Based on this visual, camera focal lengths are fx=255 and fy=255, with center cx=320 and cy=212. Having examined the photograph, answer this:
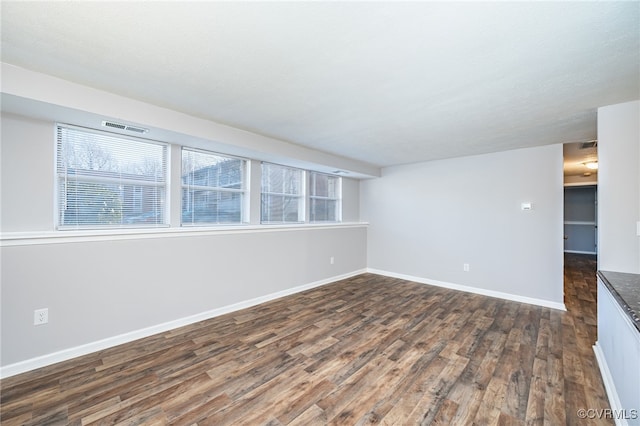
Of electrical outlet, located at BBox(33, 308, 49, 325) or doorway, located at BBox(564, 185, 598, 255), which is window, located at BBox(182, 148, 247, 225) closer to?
electrical outlet, located at BBox(33, 308, 49, 325)

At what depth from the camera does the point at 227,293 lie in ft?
11.4

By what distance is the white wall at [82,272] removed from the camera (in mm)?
2174

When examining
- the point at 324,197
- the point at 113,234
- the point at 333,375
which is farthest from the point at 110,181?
the point at 324,197

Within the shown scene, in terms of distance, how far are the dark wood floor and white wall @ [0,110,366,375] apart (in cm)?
20

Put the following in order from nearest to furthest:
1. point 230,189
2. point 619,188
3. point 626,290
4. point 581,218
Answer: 1. point 626,290
2. point 619,188
3. point 230,189
4. point 581,218

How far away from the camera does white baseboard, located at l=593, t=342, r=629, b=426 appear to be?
5.46 feet

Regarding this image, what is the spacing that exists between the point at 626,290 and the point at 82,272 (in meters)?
4.51

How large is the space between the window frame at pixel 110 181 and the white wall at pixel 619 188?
15.2 feet

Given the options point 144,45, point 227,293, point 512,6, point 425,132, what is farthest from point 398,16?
point 227,293

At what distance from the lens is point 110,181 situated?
108 inches

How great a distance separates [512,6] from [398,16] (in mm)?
557

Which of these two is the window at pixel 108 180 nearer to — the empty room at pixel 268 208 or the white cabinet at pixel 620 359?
the empty room at pixel 268 208

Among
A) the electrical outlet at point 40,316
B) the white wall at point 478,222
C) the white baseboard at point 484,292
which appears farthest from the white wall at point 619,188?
the electrical outlet at point 40,316

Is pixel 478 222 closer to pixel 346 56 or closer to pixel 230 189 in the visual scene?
pixel 346 56
